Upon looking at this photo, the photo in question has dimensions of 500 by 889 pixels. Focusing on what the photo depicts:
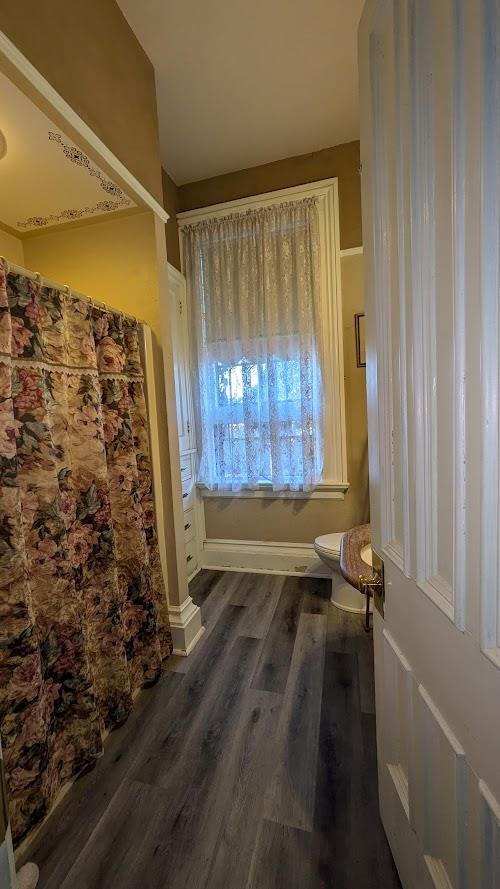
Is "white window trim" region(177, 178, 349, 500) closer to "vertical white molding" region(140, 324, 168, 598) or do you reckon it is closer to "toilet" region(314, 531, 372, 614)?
"toilet" region(314, 531, 372, 614)

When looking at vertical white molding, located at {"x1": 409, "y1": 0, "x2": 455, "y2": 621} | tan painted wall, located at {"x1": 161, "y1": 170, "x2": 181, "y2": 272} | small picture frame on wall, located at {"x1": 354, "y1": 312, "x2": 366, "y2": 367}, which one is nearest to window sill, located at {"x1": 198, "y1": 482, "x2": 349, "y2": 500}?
small picture frame on wall, located at {"x1": 354, "y1": 312, "x2": 366, "y2": 367}

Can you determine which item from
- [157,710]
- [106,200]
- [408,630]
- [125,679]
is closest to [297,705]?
[157,710]

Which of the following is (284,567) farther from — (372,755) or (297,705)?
(372,755)

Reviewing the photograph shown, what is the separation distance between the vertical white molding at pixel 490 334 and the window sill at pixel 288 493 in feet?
6.84

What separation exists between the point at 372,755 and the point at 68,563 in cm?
131

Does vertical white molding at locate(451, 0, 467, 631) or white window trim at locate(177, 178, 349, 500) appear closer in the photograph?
vertical white molding at locate(451, 0, 467, 631)

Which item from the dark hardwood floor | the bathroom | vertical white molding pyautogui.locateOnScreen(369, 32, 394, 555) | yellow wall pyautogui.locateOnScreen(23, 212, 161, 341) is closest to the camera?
the bathroom

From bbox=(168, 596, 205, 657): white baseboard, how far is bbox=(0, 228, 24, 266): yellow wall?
2.02 m

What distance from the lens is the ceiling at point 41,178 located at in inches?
44.4

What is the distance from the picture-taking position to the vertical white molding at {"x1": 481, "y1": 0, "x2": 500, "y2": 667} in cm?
39

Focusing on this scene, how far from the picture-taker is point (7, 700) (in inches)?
38.9

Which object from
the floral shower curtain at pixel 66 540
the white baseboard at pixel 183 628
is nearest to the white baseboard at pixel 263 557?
the white baseboard at pixel 183 628

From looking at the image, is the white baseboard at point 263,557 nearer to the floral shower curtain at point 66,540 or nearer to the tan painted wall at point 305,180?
the floral shower curtain at point 66,540

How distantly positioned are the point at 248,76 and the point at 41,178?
4.36 feet
